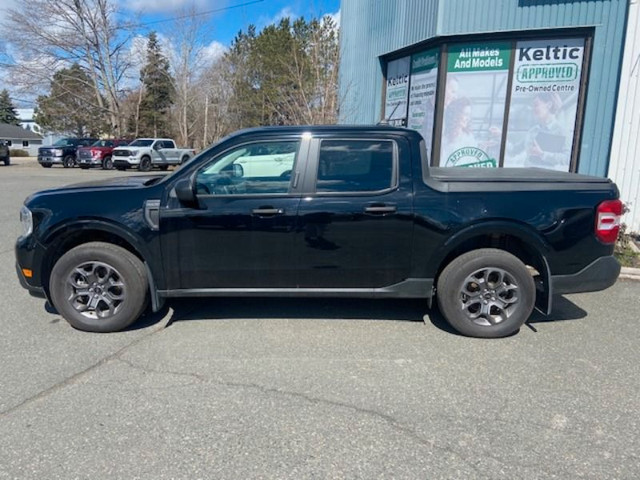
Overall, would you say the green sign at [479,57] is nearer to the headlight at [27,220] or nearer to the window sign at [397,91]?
the window sign at [397,91]

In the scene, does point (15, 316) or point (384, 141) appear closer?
point (384, 141)

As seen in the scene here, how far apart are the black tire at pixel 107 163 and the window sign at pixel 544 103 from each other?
79.5ft

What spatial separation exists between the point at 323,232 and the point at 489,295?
157 centimetres

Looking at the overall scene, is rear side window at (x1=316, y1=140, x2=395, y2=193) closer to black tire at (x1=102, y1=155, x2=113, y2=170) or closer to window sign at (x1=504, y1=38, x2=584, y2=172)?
window sign at (x1=504, y1=38, x2=584, y2=172)

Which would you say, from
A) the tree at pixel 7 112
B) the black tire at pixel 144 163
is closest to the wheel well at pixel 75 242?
the black tire at pixel 144 163

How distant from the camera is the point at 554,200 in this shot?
12.7 feet

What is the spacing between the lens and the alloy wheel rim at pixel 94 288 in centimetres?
397

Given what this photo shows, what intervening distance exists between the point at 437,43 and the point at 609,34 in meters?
2.82

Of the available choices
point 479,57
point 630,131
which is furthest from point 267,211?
point 630,131

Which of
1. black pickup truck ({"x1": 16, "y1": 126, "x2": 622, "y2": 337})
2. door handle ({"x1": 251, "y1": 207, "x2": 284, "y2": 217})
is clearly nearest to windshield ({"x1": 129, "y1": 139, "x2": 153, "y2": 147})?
black pickup truck ({"x1": 16, "y1": 126, "x2": 622, "y2": 337})

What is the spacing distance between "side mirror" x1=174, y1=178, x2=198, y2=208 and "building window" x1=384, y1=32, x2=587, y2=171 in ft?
20.8

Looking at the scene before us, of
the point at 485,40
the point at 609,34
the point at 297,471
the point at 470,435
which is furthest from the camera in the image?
the point at 485,40

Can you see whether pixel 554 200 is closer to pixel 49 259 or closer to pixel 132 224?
pixel 132 224

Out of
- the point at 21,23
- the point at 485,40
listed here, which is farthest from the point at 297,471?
the point at 21,23
